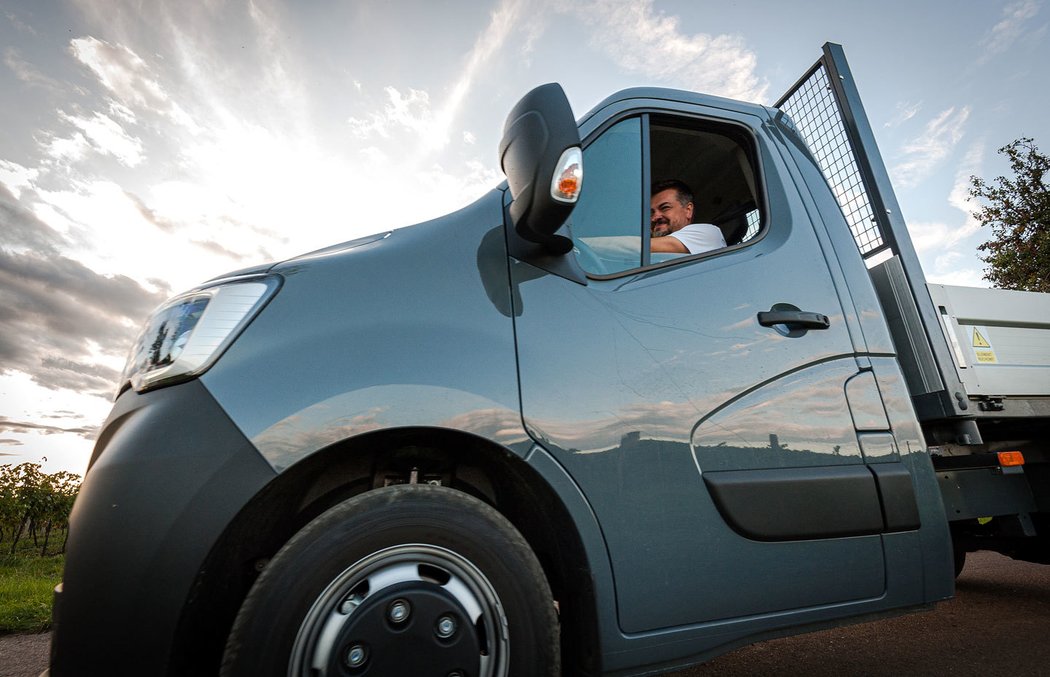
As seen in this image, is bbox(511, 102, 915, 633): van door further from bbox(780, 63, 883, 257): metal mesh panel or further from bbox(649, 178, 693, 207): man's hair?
bbox(780, 63, 883, 257): metal mesh panel

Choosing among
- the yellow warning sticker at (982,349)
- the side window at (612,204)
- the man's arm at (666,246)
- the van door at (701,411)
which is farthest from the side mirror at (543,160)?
the yellow warning sticker at (982,349)

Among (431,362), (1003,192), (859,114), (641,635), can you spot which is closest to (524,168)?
(431,362)

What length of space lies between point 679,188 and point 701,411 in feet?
4.27

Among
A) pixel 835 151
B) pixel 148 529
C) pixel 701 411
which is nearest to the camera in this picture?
pixel 148 529

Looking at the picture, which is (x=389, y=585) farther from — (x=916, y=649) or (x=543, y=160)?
(x=916, y=649)

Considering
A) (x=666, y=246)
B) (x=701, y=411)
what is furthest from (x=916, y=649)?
(x=666, y=246)

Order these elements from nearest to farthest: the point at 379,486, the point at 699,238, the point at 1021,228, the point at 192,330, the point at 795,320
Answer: the point at 192,330, the point at 379,486, the point at 795,320, the point at 699,238, the point at 1021,228

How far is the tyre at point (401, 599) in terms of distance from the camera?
1202mm

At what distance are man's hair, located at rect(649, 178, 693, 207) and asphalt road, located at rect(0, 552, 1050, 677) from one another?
2.20 metres

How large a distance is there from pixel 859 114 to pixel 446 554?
270 cm

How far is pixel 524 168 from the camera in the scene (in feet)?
4.86

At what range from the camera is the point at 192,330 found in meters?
1.43

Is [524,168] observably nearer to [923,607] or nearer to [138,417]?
[138,417]

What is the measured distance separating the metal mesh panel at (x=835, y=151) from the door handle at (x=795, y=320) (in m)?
0.96
